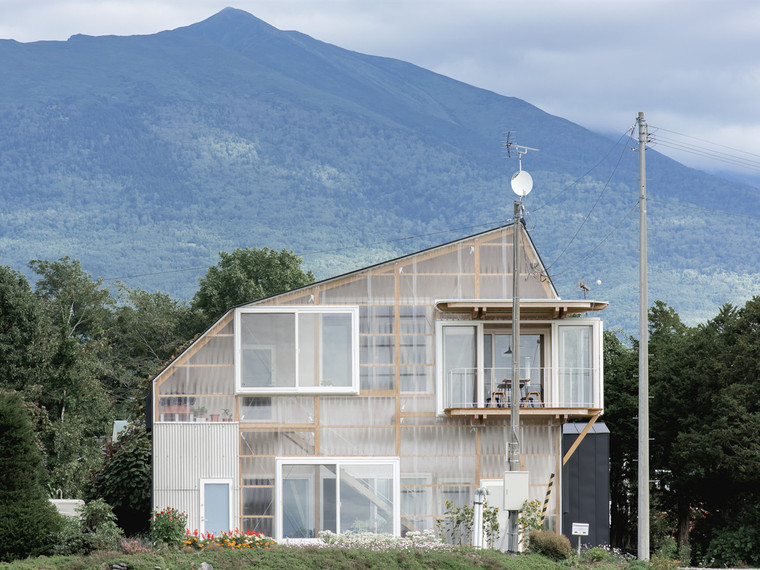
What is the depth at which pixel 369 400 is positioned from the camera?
26797 millimetres

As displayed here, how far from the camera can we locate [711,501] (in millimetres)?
34469

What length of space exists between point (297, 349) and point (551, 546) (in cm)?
755

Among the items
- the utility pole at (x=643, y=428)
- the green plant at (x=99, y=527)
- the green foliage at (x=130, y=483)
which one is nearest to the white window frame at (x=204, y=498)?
the green foliage at (x=130, y=483)

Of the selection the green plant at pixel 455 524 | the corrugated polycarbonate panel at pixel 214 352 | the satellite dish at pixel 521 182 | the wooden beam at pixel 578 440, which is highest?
the satellite dish at pixel 521 182

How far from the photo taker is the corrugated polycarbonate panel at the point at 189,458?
26250 millimetres

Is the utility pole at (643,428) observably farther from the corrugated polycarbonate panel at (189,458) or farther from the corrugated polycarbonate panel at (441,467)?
the corrugated polycarbonate panel at (189,458)

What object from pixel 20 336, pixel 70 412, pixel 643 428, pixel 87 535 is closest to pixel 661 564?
pixel 643 428

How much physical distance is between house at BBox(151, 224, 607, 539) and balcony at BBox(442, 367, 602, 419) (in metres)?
0.03

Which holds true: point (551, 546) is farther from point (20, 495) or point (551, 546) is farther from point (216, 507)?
point (20, 495)

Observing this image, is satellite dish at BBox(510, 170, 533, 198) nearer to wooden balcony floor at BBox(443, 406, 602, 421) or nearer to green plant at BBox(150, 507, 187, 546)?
wooden balcony floor at BBox(443, 406, 602, 421)

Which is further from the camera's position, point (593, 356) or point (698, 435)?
point (698, 435)

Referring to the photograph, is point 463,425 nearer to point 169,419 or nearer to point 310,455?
point 310,455

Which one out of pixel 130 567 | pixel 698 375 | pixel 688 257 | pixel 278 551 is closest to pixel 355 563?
pixel 278 551

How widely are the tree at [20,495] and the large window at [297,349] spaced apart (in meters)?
5.66
